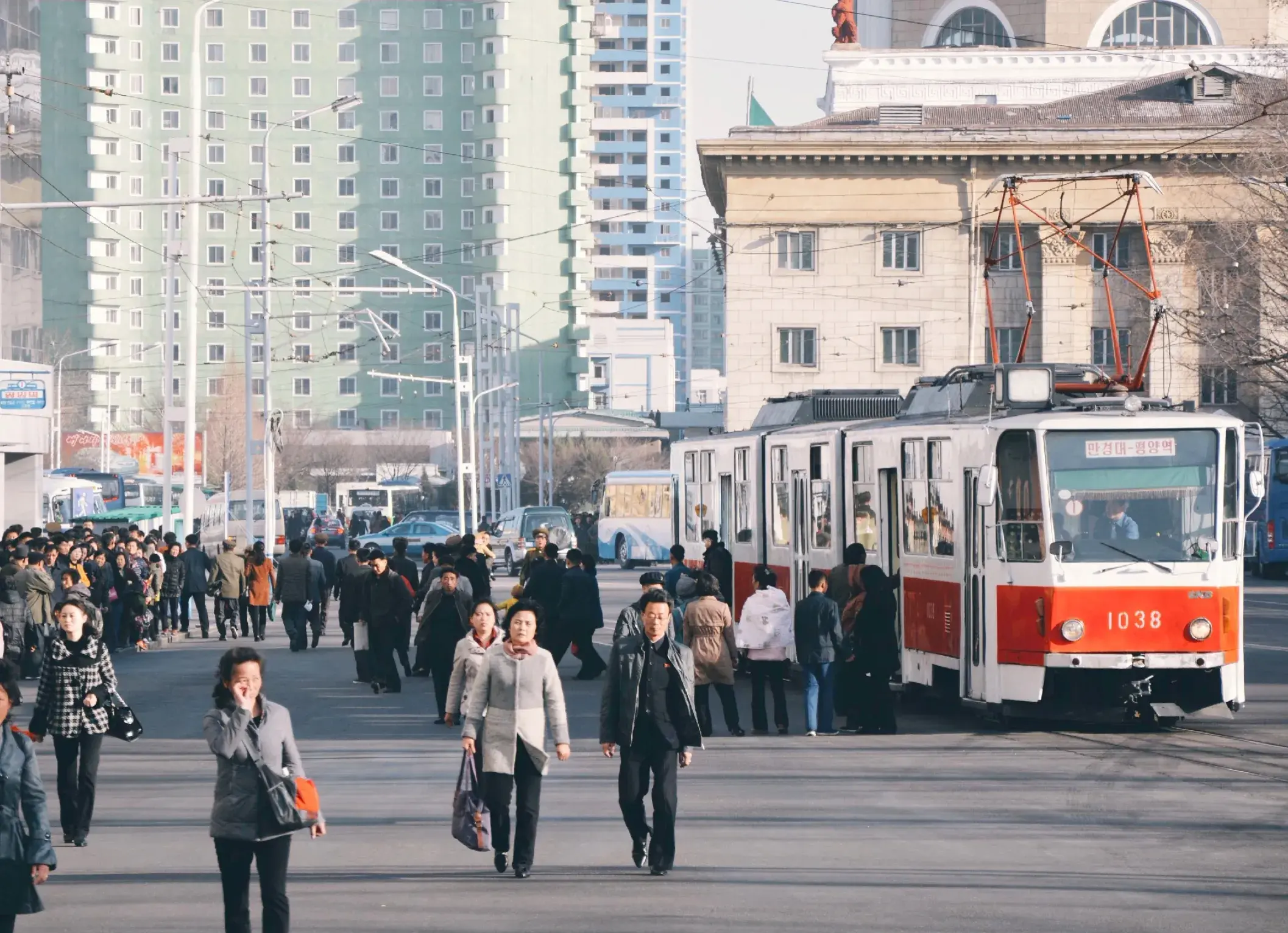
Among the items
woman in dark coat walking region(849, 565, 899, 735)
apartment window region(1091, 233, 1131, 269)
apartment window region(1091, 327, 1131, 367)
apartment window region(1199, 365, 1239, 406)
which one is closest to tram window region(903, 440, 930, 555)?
woman in dark coat walking region(849, 565, 899, 735)

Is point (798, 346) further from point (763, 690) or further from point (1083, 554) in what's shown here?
point (1083, 554)

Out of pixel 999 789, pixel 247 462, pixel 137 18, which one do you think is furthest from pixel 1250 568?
pixel 137 18

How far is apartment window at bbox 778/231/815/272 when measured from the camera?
6831 cm

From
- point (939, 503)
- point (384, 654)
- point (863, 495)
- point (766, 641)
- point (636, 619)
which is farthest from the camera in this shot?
point (384, 654)

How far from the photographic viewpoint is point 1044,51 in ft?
266

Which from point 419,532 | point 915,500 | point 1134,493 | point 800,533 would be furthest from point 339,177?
point 1134,493

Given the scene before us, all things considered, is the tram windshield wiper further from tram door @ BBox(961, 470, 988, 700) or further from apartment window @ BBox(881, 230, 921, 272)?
apartment window @ BBox(881, 230, 921, 272)

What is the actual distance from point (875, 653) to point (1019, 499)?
1.85 meters

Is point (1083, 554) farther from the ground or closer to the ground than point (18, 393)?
closer to the ground

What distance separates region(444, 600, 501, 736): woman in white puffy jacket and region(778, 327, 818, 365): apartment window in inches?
2211

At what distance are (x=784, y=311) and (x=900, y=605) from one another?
161 feet

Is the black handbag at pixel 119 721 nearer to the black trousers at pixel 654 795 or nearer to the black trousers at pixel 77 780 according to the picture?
the black trousers at pixel 77 780

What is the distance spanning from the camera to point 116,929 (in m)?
9.20

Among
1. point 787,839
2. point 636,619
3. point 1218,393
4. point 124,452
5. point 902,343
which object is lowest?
point 787,839
